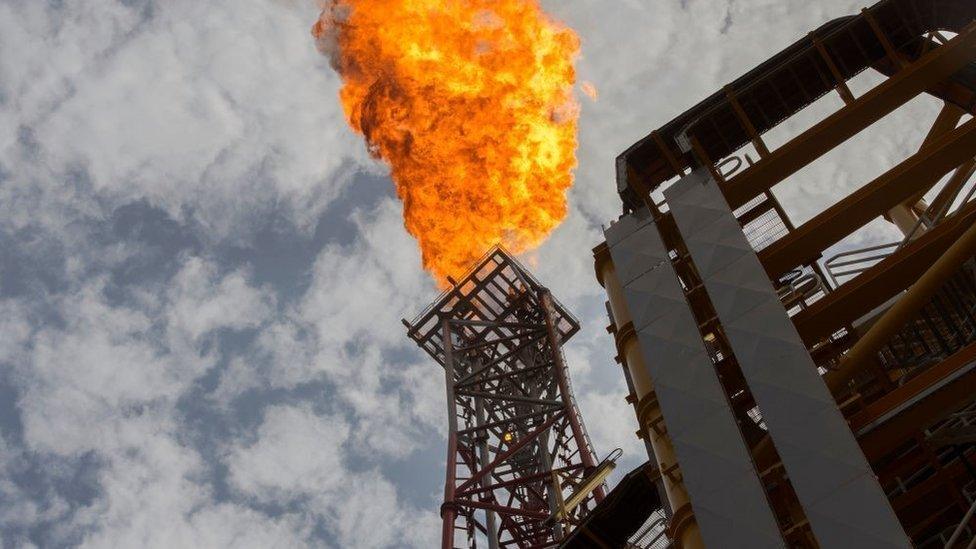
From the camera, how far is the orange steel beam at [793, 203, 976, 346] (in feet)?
44.3

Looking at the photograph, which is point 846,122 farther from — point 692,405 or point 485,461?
point 485,461

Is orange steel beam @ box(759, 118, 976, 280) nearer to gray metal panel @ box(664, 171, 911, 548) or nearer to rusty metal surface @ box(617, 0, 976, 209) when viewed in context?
gray metal panel @ box(664, 171, 911, 548)

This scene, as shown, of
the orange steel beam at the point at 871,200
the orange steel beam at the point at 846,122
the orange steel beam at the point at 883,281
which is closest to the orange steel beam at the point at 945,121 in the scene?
the orange steel beam at the point at 846,122

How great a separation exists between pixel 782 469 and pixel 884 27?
1001 cm

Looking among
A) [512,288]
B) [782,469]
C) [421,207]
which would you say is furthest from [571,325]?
[782,469]

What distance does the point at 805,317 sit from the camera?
45.3 ft

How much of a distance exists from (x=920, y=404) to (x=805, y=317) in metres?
2.84

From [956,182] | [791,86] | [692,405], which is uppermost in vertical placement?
[791,86]

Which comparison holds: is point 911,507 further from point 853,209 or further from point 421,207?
point 421,207

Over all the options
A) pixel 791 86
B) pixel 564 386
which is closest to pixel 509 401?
pixel 564 386

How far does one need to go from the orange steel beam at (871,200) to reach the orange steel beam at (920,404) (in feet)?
11.6

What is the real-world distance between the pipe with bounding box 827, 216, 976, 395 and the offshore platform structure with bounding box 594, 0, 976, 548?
0.02 metres

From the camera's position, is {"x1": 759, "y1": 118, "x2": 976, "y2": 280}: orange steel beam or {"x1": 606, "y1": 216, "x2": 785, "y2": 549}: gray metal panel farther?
{"x1": 759, "y1": 118, "x2": 976, "y2": 280}: orange steel beam

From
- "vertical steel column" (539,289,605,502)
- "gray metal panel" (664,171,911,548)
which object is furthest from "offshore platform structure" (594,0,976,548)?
"vertical steel column" (539,289,605,502)
